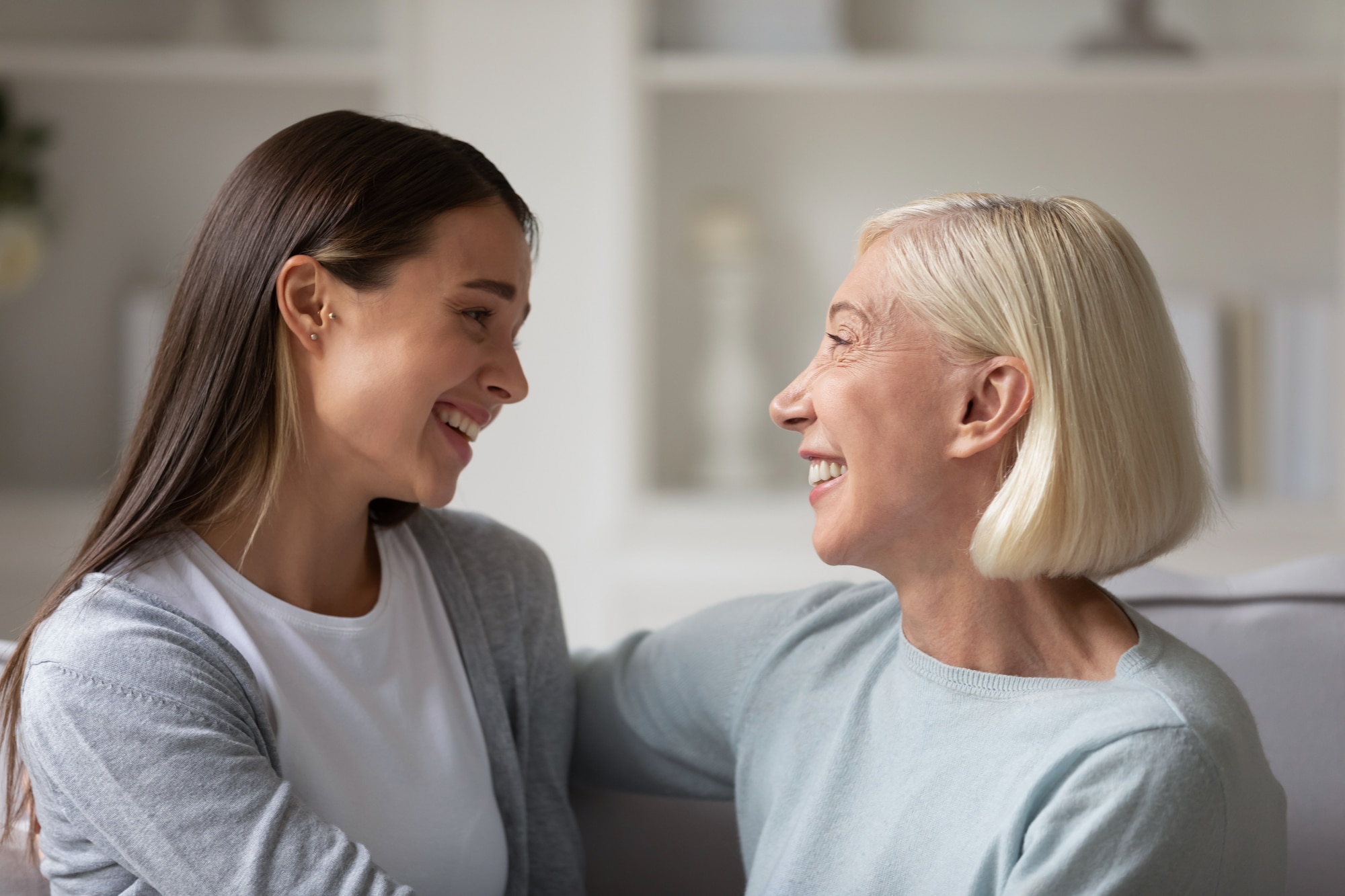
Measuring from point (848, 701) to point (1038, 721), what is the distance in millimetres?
222

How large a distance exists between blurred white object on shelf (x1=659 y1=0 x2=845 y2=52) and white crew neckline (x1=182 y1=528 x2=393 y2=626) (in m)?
2.10

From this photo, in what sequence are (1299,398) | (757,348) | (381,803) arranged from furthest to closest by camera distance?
(757,348) < (1299,398) < (381,803)

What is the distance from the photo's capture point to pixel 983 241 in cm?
102

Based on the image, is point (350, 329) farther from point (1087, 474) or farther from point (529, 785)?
point (1087, 474)

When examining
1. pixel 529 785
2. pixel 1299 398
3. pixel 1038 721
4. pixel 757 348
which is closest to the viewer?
pixel 1038 721

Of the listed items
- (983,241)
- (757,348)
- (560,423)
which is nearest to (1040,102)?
(757,348)

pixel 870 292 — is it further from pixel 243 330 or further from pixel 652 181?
pixel 652 181

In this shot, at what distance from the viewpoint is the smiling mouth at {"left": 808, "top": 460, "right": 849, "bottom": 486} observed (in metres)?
1.09

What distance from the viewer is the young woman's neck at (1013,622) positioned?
1021 millimetres

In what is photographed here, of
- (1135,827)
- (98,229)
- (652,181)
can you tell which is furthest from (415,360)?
(98,229)

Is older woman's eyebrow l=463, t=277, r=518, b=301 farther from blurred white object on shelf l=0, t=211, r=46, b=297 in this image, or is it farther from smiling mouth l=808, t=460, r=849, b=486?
blurred white object on shelf l=0, t=211, r=46, b=297

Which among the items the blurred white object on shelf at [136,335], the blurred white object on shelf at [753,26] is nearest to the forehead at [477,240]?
the blurred white object on shelf at [753,26]

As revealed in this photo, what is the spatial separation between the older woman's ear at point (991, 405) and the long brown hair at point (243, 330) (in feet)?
1.76

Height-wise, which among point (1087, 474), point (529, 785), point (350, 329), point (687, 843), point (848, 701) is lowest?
point (687, 843)
